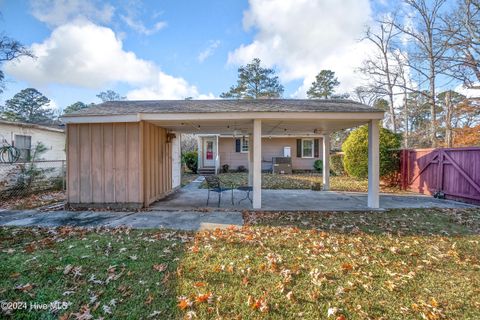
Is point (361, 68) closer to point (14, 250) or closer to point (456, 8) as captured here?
point (456, 8)

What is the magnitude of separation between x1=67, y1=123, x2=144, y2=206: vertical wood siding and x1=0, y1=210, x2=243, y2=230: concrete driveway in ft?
2.04

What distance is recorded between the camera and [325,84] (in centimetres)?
2891

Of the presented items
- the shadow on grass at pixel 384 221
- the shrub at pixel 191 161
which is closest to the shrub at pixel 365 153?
the shadow on grass at pixel 384 221

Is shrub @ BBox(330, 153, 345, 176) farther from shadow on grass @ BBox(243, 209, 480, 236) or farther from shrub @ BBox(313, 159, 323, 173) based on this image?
shadow on grass @ BBox(243, 209, 480, 236)

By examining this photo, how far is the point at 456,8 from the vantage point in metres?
12.4

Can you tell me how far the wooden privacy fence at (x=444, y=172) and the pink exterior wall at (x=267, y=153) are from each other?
8473 mm

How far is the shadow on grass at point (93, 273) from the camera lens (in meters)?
2.62

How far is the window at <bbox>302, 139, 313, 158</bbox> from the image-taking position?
19.8m

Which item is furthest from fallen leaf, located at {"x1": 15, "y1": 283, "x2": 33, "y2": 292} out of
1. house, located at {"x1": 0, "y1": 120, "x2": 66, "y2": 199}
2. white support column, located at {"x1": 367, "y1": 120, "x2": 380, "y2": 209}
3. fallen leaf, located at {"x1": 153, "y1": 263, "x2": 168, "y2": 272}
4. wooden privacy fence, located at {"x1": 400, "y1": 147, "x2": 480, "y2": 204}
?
wooden privacy fence, located at {"x1": 400, "y1": 147, "x2": 480, "y2": 204}

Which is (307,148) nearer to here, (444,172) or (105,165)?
(444,172)

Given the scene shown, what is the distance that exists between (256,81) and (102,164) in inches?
1008

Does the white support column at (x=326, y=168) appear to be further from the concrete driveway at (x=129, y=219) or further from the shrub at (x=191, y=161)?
the shrub at (x=191, y=161)

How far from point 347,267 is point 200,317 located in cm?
226

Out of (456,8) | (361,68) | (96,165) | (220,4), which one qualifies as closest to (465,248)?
(96,165)
